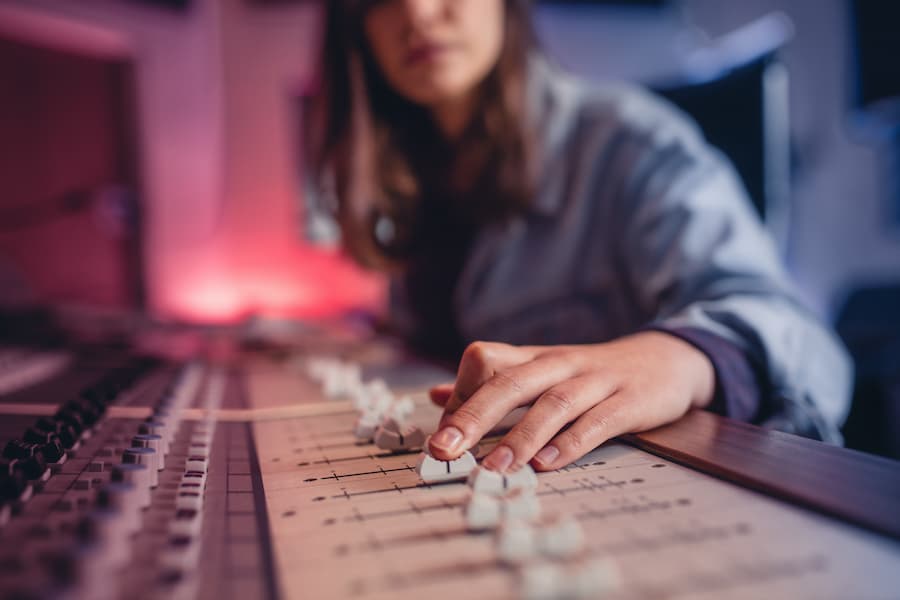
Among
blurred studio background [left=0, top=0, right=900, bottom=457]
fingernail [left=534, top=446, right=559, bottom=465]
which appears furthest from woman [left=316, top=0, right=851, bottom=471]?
blurred studio background [left=0, top=0, right=900, bottom=457]

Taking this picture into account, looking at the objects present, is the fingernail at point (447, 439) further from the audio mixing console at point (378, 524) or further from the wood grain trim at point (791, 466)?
the wood grain trim at point (791, 466)

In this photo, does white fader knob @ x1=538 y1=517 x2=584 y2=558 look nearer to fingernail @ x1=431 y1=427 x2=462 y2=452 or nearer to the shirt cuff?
fingernail @ x1=431 y1=427 x2=462 y2=452

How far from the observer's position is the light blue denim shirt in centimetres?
75

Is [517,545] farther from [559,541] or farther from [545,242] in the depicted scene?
[545,242]

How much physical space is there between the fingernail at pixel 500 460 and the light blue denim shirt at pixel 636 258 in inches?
13.0

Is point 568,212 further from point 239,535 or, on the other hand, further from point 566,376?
point 239,535

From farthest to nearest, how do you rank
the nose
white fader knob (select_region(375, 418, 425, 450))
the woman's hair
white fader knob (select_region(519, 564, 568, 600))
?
the woman's hair < the nose < white fader knob (select_region(375, 418, 425, 450)) < white fader knob (select_region(519, 564, 568, 600))

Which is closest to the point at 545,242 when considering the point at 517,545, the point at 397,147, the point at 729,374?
the point at 397,147

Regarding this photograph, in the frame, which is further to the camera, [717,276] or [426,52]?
[426,52]

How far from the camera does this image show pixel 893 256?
9.82 feet

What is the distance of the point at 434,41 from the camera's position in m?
1.15

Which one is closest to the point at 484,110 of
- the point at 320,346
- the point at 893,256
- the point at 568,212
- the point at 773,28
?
the point at 568,212

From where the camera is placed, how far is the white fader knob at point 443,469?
1.50 ft

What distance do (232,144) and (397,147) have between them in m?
2.17
